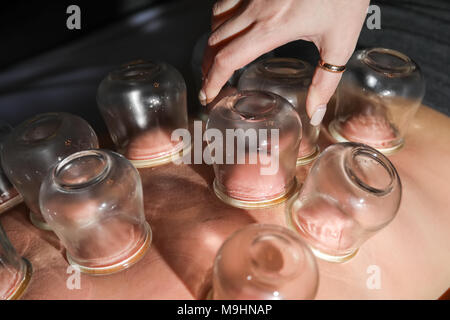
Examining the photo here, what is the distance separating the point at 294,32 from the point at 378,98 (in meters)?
0.34

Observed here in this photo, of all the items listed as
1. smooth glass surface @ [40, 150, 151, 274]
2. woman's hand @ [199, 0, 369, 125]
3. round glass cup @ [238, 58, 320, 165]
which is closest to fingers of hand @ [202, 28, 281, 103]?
woman's hand @ [199, 0, 369, 125]

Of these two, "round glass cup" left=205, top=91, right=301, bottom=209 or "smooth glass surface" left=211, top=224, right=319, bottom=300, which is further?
"round glass cup" left=205, top=91, right=301, bottom=209

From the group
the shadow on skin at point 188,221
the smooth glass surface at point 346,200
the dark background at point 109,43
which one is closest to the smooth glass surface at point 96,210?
the shadow on skin at point 188,221

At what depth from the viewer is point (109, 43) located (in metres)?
1.65

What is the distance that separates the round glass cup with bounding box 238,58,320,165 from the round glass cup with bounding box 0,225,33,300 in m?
0.56

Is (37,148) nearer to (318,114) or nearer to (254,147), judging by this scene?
(254,147)

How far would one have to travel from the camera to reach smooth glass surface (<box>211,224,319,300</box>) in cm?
44

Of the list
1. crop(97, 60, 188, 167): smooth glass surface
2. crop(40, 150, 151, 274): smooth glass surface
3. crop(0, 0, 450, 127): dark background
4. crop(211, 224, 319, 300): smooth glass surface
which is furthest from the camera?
crop(0, 0, 450, 127): dark background

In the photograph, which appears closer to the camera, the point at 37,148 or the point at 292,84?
the point at 37,148

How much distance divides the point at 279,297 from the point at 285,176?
0.30m

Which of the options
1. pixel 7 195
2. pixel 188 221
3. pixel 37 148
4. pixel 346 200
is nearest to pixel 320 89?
pixel 346 200

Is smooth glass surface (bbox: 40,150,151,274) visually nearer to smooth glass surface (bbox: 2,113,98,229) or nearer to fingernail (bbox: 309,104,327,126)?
smooth glass surface (bbox: 2,113,98,229)

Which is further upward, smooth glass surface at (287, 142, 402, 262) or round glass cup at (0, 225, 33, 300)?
smooth glass surface at (287, 142, 402, 262)

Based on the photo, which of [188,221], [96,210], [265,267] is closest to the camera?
[265,267]
